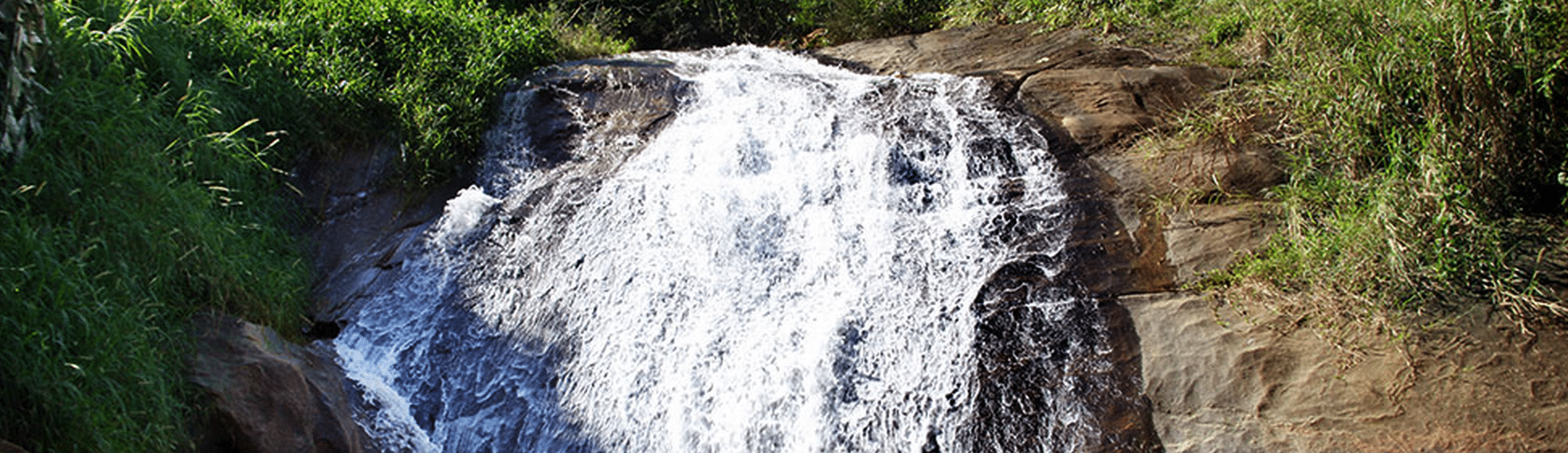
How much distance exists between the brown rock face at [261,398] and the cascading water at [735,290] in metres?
0.38

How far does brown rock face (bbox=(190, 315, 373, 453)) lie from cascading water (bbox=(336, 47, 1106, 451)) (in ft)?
1.25

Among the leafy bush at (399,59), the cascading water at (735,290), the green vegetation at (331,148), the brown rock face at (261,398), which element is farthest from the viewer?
the leafy bush at (399,59)

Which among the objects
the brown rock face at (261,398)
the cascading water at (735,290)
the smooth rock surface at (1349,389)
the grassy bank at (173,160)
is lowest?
the smooth rock surface at (1349,389)

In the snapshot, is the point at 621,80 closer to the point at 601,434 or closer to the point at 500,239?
the point at 500,239

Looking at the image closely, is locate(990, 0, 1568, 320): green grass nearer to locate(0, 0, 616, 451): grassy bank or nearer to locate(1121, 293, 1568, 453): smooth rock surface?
locate(1121, 293, 1568, 453): smooth rock surface

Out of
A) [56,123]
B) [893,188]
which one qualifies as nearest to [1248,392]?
[893,188]

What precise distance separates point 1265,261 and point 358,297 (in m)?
5.26

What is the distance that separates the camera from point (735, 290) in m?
5.73

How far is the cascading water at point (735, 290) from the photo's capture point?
5.04 metres

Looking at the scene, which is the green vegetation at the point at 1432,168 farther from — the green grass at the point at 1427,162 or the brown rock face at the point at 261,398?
the brown rock face at the point at 261,398

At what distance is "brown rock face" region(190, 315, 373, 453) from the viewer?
14.3 ft

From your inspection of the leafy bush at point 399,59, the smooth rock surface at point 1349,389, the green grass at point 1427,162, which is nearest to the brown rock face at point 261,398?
the leafy bush at point 399,59

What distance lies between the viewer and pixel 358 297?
19.9 feet

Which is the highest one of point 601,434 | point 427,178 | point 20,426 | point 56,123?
point 56,123
